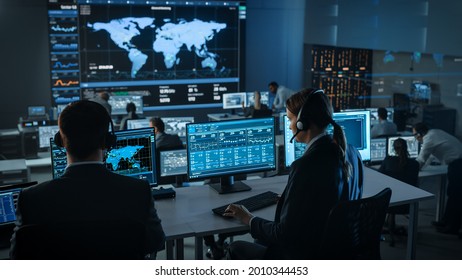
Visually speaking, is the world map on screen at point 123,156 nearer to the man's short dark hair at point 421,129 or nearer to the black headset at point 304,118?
the black headset at point 304,118

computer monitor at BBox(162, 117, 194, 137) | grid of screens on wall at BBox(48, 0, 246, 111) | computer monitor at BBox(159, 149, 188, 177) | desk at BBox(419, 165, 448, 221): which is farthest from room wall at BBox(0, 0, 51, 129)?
desk at BBox(419, 165, 448, 221)

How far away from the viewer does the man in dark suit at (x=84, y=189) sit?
1917 millimetres

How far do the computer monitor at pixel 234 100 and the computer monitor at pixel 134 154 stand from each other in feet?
20.1

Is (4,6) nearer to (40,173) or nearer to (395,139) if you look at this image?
(40,173)

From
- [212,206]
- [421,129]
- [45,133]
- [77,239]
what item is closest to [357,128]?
[212,206]

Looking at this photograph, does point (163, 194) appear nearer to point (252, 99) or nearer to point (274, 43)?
point (252, 99)

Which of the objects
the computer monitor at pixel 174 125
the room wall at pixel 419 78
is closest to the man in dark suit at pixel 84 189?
the computer monitor at pixel 174 125

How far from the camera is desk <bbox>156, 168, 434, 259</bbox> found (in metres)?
2.83

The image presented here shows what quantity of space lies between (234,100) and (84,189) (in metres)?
7.56

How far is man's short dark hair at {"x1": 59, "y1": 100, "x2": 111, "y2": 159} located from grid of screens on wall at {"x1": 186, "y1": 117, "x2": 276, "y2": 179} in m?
1.31

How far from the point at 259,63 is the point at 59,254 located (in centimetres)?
880

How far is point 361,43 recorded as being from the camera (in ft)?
27.8

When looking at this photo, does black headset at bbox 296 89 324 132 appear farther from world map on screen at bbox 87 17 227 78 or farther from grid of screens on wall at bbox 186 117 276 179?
world map on screen at bbox 87 17 227 78
